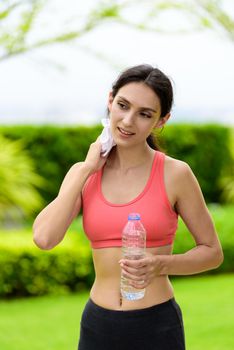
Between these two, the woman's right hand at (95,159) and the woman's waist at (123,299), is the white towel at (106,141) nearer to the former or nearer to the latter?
the woman's right hand at (95,159)

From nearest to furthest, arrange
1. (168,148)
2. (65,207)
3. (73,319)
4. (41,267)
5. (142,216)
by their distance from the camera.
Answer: (142,216)
(65,207)
(73,319)
(41,267)
(168,148)

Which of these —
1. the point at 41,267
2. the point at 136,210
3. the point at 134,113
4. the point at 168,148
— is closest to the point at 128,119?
the point at 134,113

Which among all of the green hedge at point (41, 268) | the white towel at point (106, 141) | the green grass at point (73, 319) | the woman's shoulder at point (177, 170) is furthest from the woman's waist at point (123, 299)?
the green hedge at point (41, 268)

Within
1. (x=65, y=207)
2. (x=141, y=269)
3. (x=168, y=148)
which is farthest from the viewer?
(x=168, y=148)

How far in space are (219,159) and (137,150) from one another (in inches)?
494

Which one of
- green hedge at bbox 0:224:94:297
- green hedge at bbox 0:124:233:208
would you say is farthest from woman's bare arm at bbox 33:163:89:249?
green hedge at bbox 0:124:233:208

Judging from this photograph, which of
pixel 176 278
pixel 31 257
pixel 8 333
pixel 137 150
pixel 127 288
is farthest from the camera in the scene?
pixel 176 278

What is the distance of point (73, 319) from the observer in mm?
7207

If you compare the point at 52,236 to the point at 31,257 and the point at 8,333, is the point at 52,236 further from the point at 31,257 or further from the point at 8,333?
the point at 31,257

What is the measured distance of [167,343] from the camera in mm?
2582

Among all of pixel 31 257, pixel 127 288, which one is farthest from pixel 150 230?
pixel 31 257

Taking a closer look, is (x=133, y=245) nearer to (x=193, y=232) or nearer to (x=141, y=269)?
(x=141, y=269)

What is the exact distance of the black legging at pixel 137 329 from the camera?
257 cm

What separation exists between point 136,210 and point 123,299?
308 mm
